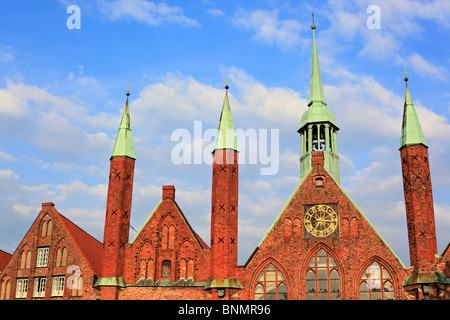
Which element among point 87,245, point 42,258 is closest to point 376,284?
point 87,245

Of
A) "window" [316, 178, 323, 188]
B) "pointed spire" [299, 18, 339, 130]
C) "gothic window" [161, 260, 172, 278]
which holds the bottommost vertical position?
"gothic window" [161, 260, 172, 278]

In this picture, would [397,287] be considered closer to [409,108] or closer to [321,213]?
[321,213]

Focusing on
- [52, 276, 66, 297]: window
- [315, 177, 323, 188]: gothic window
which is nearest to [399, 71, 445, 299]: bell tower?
[315, 177, 323, 188]: gothic window

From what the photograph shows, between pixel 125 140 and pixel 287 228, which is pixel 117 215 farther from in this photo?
pixel 287 228

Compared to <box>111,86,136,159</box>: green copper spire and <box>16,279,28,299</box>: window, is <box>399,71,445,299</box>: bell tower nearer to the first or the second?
<box>111,86,136,159</box>: green copper spire

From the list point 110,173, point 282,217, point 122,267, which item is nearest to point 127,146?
point 110,173

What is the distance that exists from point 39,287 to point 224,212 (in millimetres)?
14793

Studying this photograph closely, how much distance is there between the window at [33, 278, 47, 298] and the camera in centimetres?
3984

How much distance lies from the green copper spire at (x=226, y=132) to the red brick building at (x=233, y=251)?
0.26 feet

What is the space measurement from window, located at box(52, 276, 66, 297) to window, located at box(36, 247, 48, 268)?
4.92ft

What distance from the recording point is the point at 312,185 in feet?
129

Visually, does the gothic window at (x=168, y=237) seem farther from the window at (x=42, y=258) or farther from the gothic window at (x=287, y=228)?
the window at (x=42, y=258)

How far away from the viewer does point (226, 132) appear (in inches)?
1599
